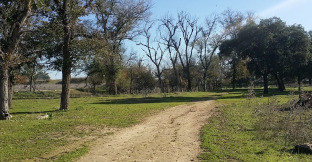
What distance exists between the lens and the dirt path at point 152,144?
783 cm

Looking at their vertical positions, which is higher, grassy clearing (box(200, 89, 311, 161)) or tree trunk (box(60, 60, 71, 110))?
tree trunk (box(60, 60, 71, 110))

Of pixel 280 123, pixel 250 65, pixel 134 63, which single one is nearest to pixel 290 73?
pixel 250 65

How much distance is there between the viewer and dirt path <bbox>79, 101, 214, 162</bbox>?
7832 mm

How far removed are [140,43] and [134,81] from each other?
776 cm

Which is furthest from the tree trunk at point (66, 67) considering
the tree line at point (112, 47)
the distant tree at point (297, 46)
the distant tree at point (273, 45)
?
the distant tree at point (297, 46)

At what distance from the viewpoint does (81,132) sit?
11.1 meters

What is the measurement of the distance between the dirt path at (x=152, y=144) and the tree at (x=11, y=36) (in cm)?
651

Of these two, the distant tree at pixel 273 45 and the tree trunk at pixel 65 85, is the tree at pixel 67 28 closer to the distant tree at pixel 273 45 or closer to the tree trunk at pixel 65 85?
the tree trunk at pixel 65 85

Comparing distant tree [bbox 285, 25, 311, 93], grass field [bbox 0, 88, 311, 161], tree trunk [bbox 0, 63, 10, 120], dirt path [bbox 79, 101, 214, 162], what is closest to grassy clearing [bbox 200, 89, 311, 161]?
grass field [bbox 0, 88, 311, 161]

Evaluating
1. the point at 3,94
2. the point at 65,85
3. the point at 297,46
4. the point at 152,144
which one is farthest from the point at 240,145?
the point at 297,46

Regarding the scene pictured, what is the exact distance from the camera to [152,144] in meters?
9.16

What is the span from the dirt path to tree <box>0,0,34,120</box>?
6.51 m

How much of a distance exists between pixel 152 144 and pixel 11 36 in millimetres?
9911

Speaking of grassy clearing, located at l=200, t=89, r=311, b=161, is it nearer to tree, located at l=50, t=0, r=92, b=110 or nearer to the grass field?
the grass field
